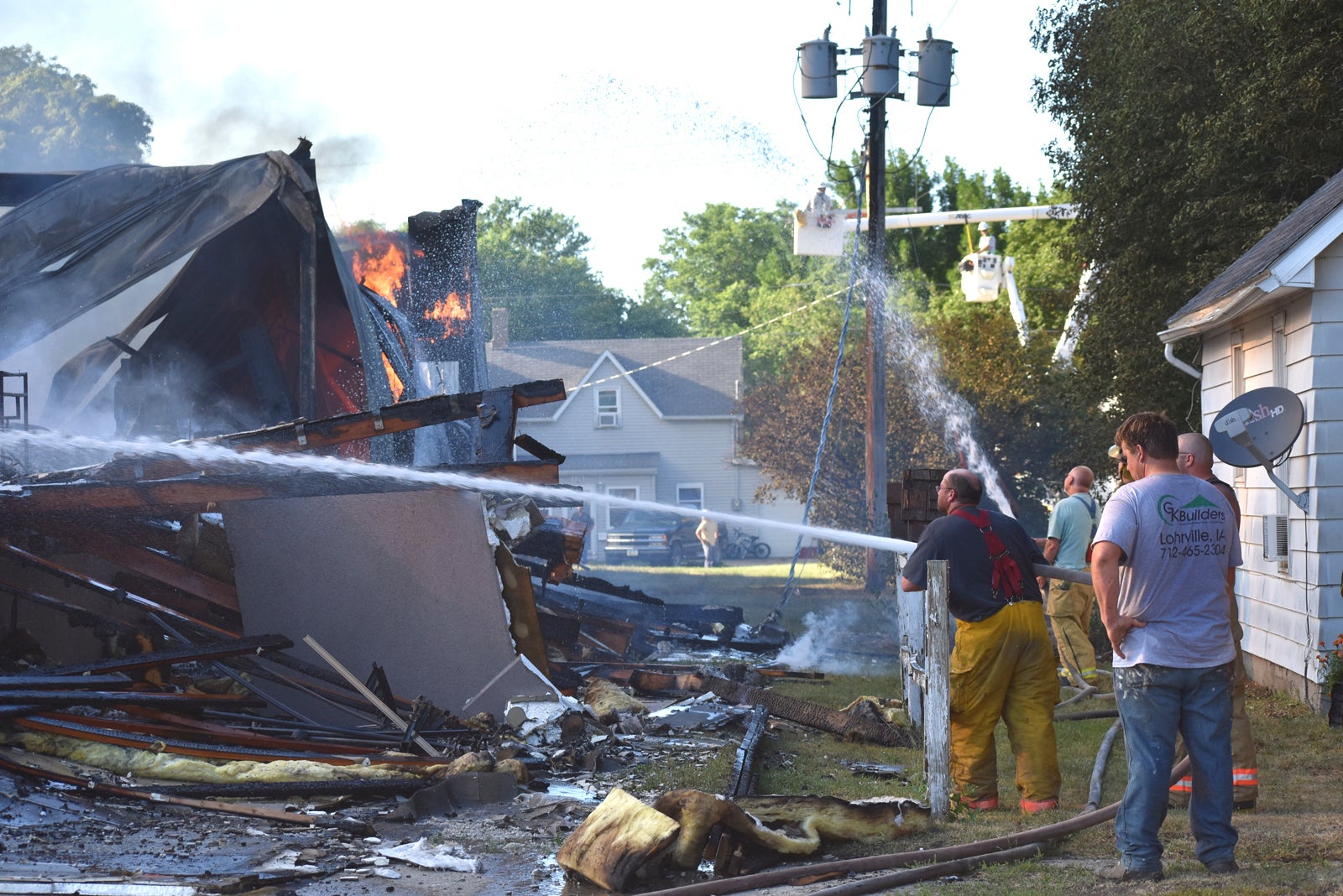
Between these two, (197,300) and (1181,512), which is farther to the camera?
(197,300)

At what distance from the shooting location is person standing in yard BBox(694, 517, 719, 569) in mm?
35406

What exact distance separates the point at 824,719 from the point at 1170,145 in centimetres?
884

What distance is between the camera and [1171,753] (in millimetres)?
4586

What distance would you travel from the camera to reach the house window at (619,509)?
3950 cm

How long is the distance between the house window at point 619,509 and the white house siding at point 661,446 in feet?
0.84

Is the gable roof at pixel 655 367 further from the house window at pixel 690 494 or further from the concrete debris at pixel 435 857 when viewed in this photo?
the concrete debris at pixel 435 857

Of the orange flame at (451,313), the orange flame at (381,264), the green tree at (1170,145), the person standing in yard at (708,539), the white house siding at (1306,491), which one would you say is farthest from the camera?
the person standing in yard at (708,539)

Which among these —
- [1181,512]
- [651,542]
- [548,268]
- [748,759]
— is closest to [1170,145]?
[748,759]

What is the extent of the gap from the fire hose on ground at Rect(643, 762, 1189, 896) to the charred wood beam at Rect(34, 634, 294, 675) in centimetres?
376

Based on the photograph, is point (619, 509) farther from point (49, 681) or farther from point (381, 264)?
point (49, 681)

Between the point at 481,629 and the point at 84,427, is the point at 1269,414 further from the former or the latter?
the point at 84,427

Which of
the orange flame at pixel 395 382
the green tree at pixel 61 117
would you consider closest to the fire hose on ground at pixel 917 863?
the orange flame at pixel 395 382

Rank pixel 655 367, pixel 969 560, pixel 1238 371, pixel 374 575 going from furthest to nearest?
pixel 655 367 < pixel 1238 371 < pixel 374 575 < pixel 969 560

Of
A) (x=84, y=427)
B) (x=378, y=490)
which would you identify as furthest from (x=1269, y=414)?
(x=84, y=427)
